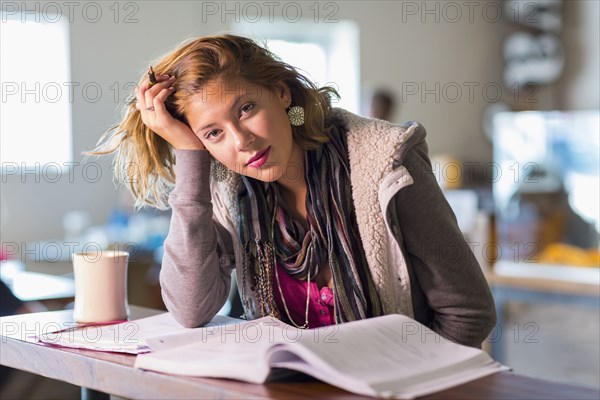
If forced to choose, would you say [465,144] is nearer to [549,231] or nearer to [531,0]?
[531,0]

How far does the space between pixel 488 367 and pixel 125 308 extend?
0.62 metres

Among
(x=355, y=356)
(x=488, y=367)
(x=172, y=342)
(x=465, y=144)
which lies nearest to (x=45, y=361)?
(x=172, y=342)

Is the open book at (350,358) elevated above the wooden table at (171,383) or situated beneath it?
elevated above

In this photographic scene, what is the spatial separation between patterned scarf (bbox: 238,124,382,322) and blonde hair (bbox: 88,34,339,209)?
54 mm

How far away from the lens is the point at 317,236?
53.1 inches

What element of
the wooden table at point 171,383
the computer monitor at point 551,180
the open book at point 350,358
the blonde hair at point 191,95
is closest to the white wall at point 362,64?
the computer monitor at point 551,180

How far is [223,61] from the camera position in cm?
131

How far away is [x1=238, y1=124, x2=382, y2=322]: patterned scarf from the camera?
A: 1.31 metres

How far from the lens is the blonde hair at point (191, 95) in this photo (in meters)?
1.32

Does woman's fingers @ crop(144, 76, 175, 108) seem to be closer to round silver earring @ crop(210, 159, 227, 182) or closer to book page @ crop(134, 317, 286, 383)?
round silver earring @ crop(210, 159, 227, 182)

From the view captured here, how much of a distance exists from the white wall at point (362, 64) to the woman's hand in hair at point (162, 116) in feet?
8.15

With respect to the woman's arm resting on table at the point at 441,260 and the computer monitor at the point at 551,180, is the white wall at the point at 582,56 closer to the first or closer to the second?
the computer monitor at the point at 551,180

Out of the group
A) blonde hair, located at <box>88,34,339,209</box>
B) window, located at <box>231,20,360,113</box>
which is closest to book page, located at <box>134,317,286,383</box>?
blonde hair, located at <box>88,34,339,209</box>

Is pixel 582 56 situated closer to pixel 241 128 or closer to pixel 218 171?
pixel 218 171
